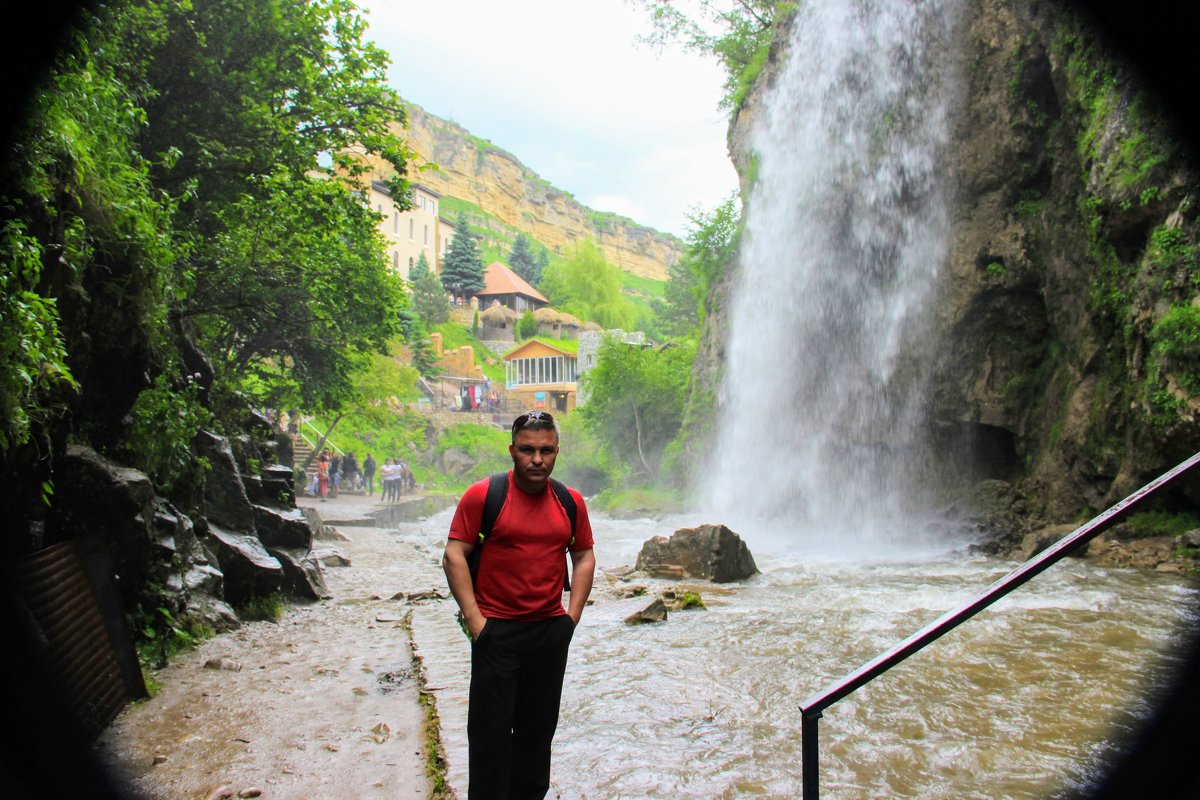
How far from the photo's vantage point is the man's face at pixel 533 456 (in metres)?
3.17

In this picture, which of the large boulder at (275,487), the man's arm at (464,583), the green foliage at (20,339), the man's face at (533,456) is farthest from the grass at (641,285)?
the man's arm at (464,583)

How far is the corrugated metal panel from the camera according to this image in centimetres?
427

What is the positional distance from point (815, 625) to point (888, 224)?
41.6 feet

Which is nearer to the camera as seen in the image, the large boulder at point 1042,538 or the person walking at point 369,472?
the large boulder at point 1042,538

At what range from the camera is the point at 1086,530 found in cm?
207

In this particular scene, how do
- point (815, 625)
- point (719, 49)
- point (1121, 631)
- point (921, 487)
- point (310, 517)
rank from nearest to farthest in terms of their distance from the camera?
point (1121, 631) < point (815, 625) < point (921, 487) < point (310, 517) < point (719, 49)

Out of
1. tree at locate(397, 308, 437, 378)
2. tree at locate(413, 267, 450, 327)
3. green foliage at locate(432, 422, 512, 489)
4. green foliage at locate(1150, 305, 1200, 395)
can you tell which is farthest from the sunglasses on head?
tree at locate(413, 267, 450, 327)

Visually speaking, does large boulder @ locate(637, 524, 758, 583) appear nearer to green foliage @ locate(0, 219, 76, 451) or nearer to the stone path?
the stone path

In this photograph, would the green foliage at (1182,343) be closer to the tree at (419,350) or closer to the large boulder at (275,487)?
the large boulder at (275,487)

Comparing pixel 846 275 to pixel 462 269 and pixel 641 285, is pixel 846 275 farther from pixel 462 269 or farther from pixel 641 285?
pixel 641 285

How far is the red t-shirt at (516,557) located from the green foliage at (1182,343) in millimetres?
9629

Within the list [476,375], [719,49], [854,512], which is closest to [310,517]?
[854,512]

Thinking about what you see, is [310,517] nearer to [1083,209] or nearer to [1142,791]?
[1083,209]

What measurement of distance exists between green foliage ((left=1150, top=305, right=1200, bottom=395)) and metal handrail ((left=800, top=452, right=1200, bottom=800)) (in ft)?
30.3
